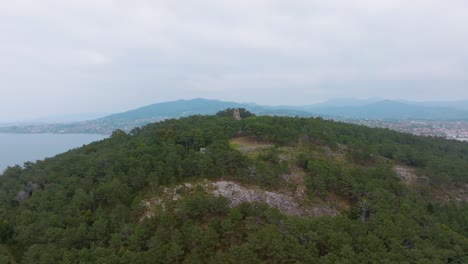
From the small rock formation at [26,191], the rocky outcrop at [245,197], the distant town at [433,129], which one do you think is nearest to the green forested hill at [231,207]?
the small rock formation at [26,191]

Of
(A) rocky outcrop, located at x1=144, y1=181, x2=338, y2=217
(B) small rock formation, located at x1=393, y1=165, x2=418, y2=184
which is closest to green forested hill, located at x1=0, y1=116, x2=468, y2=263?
(A) rocky outcrop, located at x1=144, y1=181, x2=338, y2=217

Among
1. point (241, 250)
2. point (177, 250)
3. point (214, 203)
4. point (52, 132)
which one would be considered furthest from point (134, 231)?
point (52, 132)

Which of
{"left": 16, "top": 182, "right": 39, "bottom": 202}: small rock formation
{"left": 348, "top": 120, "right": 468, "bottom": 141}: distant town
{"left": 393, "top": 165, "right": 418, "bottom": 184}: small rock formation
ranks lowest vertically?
{"left": 348, "top": 120, "right": 468, "bottom": 141}: distant town

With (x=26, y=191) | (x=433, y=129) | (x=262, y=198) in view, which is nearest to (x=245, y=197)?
(x=262, y=198)

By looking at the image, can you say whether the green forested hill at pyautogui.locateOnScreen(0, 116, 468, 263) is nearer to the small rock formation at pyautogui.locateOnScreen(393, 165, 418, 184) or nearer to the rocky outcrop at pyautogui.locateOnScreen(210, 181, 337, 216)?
the small rock formation at pyautogui.locateOnScreen(393, 165, 418, 184)

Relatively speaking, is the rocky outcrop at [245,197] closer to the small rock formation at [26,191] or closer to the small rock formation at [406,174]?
the small rock formation at [26,191]

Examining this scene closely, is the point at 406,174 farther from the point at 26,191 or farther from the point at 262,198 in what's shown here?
the point at 26,191

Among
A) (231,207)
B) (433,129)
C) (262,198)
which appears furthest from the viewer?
(433,129)

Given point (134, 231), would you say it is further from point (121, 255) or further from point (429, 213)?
point (429, 213)
